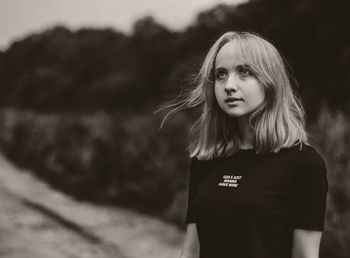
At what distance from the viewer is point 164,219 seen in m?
4.40

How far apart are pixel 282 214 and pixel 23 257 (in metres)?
2.72

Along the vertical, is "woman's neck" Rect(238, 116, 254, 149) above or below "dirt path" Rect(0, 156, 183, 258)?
above

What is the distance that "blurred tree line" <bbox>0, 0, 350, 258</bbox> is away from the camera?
14.3 feet

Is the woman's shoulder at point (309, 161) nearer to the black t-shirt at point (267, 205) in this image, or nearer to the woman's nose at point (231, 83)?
the black t-shirt at point (267, 205)

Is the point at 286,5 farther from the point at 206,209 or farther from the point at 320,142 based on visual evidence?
the point at 206,209

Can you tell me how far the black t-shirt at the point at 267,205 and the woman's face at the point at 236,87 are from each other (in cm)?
14

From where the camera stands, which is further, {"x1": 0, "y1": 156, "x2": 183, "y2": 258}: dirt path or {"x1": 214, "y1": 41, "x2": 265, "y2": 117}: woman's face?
{"x1": 0, "y1": 156, "x2": 183, "y2": 258}: dirt path

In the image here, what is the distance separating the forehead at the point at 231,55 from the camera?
58.1 inches

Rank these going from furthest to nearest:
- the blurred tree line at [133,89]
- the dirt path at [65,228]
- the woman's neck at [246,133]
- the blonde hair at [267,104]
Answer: the blurred tree line at [133,89] → the dirt path at [65,228] → the woman's neck at [246,133] → the blonde hair at [267,104]

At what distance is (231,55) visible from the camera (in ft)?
4.92

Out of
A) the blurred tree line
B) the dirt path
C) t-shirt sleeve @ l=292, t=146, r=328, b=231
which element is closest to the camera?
t-shirt sleeve @ l=292, t=146, r=328, b=231

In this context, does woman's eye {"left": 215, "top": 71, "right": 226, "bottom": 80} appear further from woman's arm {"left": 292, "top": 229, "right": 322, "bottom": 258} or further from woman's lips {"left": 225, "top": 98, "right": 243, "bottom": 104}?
woman's arm {"left": 292, "top": 229, "right": 322, "bottom": 258}

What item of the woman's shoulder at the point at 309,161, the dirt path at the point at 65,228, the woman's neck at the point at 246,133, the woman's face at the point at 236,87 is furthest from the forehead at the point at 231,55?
the dirt path at the point at 65,228

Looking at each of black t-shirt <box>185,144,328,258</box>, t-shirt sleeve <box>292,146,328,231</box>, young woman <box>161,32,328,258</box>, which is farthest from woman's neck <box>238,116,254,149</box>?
t-shirt sleeve <box>292,146,328,231</box>
